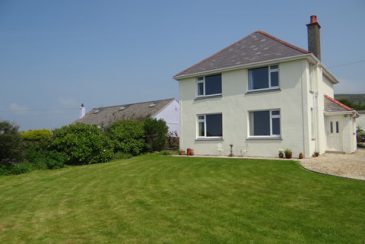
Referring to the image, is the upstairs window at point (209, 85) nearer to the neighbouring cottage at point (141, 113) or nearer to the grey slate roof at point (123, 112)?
the neighbouring cottage at point (141, 113)

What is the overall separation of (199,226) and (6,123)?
13748 mm

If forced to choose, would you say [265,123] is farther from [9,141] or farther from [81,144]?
[9,141]

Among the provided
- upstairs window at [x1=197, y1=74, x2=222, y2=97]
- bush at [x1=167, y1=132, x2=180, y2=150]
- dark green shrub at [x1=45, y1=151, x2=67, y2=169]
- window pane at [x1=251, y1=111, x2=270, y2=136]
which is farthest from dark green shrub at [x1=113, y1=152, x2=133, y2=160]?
window pane at [x1=251, y1=111, x2=270, y2=136]

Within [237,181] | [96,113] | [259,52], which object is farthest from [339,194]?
[96,113]

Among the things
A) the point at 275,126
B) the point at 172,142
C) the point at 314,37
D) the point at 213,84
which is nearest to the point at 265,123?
the point at 275,126

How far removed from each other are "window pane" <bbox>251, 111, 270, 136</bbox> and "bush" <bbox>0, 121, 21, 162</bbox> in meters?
13.9

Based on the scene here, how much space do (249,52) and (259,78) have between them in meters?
2.30

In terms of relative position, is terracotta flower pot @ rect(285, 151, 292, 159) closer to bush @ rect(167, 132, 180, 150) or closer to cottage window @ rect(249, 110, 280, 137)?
cottage window @ rect(249, 110, 280, 137)

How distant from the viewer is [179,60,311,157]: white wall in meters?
16.9

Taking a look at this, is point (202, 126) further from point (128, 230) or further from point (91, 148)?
A: point (128, 230)

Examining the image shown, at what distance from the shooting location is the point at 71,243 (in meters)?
5.48

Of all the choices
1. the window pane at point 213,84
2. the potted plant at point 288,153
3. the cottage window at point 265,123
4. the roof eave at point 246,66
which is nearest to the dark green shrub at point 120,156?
the roof eave at point 246,66

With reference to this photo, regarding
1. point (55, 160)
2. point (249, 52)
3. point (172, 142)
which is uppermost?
point (249, 52)

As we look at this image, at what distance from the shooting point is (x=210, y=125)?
20.9 m
